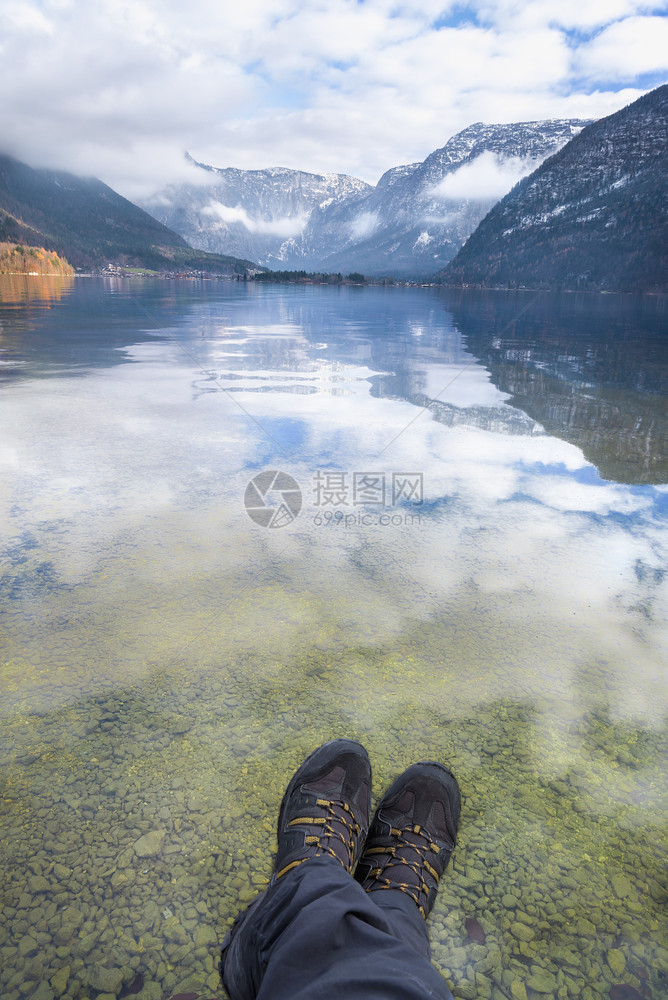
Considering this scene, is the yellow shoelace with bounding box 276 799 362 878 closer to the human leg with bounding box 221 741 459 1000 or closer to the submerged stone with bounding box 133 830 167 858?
the human leg with bounding box 221 741 459 1000

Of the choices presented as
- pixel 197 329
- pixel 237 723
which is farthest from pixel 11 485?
pixel 197 329

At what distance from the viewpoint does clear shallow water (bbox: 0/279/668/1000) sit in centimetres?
214

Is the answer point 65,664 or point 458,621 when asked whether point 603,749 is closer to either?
point 458,621

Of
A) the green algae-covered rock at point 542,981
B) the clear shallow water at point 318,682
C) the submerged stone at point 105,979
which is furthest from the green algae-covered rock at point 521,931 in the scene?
the submerged stone at point 105,979

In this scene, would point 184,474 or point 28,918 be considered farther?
point 184,474

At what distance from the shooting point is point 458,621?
4.00 metres

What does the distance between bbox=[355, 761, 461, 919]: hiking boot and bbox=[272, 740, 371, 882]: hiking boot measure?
0.09 metres

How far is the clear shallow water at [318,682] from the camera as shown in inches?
84.4

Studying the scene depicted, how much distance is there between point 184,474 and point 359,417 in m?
3.86

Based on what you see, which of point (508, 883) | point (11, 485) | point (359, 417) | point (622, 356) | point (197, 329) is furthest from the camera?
point (197, 329)

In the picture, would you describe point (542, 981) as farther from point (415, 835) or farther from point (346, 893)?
point (346, 893)

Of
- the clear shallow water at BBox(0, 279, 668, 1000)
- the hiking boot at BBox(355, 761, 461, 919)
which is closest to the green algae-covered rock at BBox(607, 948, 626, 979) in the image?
the clear shallow water at BBox(0, 279, 668, 1000)

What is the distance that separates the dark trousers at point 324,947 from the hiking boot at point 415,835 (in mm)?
232

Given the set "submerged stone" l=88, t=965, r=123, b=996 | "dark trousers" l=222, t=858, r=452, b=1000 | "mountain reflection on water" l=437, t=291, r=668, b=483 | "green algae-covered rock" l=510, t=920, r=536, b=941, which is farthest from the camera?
Answer: "mountain reflection on water" l=437, t=291, r=668, b=483
